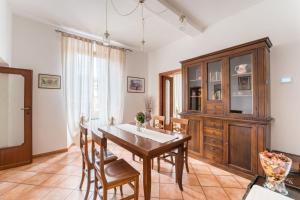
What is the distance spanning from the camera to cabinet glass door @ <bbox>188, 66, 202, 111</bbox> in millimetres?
3159

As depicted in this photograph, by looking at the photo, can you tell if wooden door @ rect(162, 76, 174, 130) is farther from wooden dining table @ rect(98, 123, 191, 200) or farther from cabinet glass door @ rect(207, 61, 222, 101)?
wooden dining table @ rect(98, 123, 191, 200)

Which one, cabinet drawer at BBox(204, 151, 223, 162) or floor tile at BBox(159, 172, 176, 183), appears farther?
cabinet drawer at BBox(204, 151, 223, 162)

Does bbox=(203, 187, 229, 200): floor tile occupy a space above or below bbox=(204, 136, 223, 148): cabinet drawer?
below

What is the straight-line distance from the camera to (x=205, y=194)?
2.03 metres

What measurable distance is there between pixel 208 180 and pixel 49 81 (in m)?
3.66

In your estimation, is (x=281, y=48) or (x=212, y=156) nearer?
(x=281, y=48)

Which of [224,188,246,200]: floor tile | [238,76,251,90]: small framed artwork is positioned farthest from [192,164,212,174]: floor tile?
[238,76,251,90]: small framed artwork

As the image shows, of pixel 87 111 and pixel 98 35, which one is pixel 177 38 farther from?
pixel 87 111

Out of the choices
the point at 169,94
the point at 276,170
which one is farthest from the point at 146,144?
the point at 169,94

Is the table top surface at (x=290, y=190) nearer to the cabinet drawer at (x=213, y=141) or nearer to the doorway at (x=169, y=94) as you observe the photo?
the cabinet drawer at (x=213, y=141)

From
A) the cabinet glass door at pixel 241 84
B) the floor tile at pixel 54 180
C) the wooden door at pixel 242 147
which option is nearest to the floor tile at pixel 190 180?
the wooden door at pixel 242 147

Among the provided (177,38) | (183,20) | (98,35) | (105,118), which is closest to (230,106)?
(183,20)

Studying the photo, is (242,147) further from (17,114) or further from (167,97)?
(17,114)

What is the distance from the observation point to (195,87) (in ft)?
10.7
